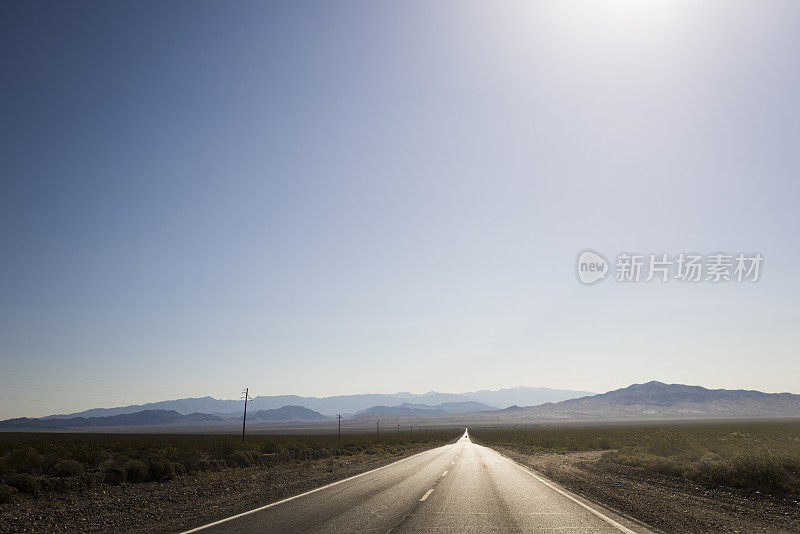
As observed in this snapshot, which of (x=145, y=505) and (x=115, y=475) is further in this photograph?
(x=115, y=475)

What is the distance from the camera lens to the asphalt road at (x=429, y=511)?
28.7 feet

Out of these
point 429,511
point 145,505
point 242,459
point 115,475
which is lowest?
point 242,459

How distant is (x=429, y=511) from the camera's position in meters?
10.4

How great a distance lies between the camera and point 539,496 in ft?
41.8

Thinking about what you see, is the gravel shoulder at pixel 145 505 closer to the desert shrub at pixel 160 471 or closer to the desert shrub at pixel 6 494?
the desert shrub at pixel 6 494

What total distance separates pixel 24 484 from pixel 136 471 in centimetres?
423

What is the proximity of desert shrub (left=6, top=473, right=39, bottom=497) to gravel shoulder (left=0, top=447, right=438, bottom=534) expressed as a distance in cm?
38

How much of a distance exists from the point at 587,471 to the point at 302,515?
16061 mm

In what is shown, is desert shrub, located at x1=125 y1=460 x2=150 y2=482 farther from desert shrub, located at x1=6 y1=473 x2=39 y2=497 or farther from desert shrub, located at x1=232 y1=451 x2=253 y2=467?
desert shrub, located at x1=232 y1=451 x2=253 y2=467

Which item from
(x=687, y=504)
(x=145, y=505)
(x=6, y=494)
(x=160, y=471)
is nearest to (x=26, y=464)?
(x=160, y=471)

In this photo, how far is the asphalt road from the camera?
876cm

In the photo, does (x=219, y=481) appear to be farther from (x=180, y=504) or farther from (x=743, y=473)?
(x=743, y=473)

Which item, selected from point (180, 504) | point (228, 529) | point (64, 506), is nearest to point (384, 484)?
point (180, 504)

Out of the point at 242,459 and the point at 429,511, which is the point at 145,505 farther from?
the point at 242,459
